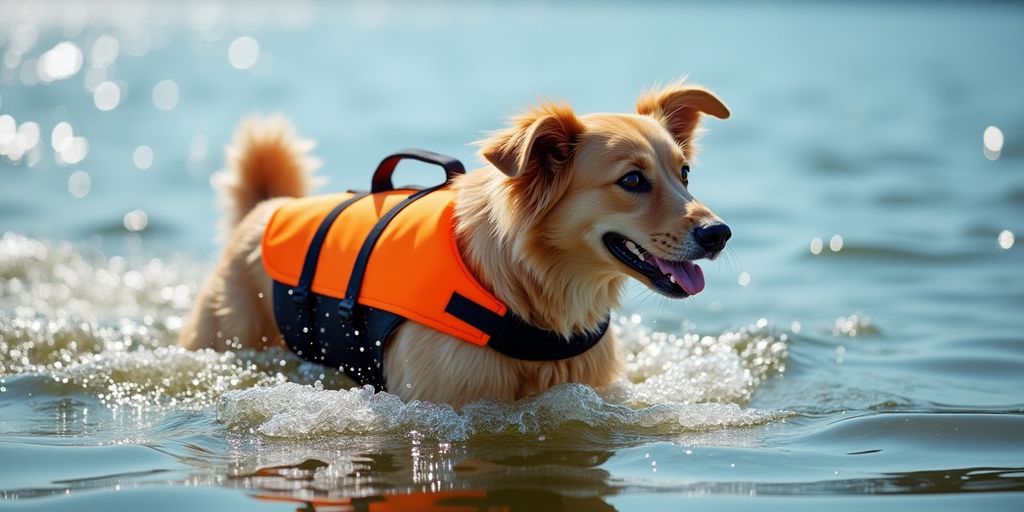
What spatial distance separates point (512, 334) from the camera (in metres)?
5.10

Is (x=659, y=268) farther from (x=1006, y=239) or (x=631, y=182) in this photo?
(x=1006, y=239)

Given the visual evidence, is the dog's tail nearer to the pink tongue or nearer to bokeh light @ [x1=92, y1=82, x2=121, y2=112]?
the pink tongue

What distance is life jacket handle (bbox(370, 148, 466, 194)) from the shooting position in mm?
5809

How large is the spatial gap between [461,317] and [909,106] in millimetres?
16700

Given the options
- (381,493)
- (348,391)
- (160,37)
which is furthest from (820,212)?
(160,37)

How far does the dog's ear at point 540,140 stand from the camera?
475cm

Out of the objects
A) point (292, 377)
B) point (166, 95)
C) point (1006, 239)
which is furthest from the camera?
point (166, 95)

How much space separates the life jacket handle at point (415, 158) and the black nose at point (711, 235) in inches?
61.1

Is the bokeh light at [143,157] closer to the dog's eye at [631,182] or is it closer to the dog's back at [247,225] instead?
the dog's back at [247,225]

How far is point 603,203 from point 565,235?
23 centimetres

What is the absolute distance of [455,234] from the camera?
528 cm

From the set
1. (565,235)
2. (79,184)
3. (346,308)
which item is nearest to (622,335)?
(346,308)

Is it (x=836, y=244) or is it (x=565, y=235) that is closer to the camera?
(x=565, y=235)

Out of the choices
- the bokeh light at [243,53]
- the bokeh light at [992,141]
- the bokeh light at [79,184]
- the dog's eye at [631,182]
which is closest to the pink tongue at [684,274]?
the dog's eye at [631,182]
